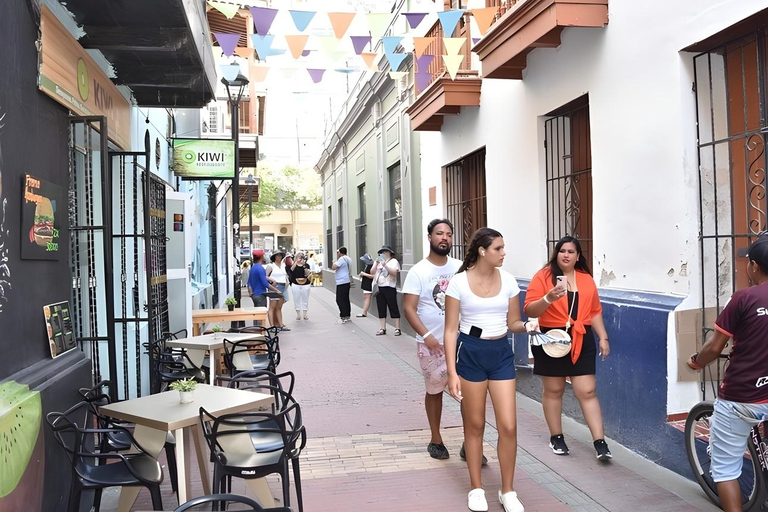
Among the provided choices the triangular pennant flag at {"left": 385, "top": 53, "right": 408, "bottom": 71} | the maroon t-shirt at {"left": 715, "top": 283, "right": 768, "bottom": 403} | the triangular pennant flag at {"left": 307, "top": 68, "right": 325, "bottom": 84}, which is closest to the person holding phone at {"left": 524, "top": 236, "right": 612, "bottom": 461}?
the maroon t-shirt at {"left": 715, "top": 283, "right": 768, "bottom": 403}

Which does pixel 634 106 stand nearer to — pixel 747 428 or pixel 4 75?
pixel 747 428

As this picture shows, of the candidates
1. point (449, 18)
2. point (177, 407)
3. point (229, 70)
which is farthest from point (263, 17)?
point (177, 407)

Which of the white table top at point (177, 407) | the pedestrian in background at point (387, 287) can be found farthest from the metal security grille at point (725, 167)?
the pedestrian in background at point (387, 287)

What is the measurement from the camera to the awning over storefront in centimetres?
534

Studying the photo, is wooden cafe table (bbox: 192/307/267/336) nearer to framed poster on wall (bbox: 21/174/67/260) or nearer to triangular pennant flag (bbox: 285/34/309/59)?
triangular pennant flag (bbox: 285/34/309/59)

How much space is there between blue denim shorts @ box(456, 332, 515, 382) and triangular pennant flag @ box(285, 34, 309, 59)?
5.00 meters

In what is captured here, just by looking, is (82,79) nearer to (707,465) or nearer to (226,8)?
(226,8)

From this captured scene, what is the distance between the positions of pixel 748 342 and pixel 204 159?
921 centimetres

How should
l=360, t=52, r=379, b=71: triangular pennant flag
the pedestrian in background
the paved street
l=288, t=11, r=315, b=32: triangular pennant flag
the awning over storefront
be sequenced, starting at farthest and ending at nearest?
the pedestrian in background
l=360, t=52, r=379, b=71: triangular pennant flag
l=288, t=11, r=315, b=32: triangular pennant flag
the awning over storefront
the paved street

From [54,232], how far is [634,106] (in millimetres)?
4626

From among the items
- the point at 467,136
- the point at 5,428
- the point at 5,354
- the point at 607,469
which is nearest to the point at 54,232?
the point at 5,354

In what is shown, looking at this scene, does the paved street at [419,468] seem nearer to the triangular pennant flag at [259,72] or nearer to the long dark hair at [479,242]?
the long dark hair at [479,242]

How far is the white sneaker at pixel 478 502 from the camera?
14.1ft

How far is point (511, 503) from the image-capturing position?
13.9 feet
